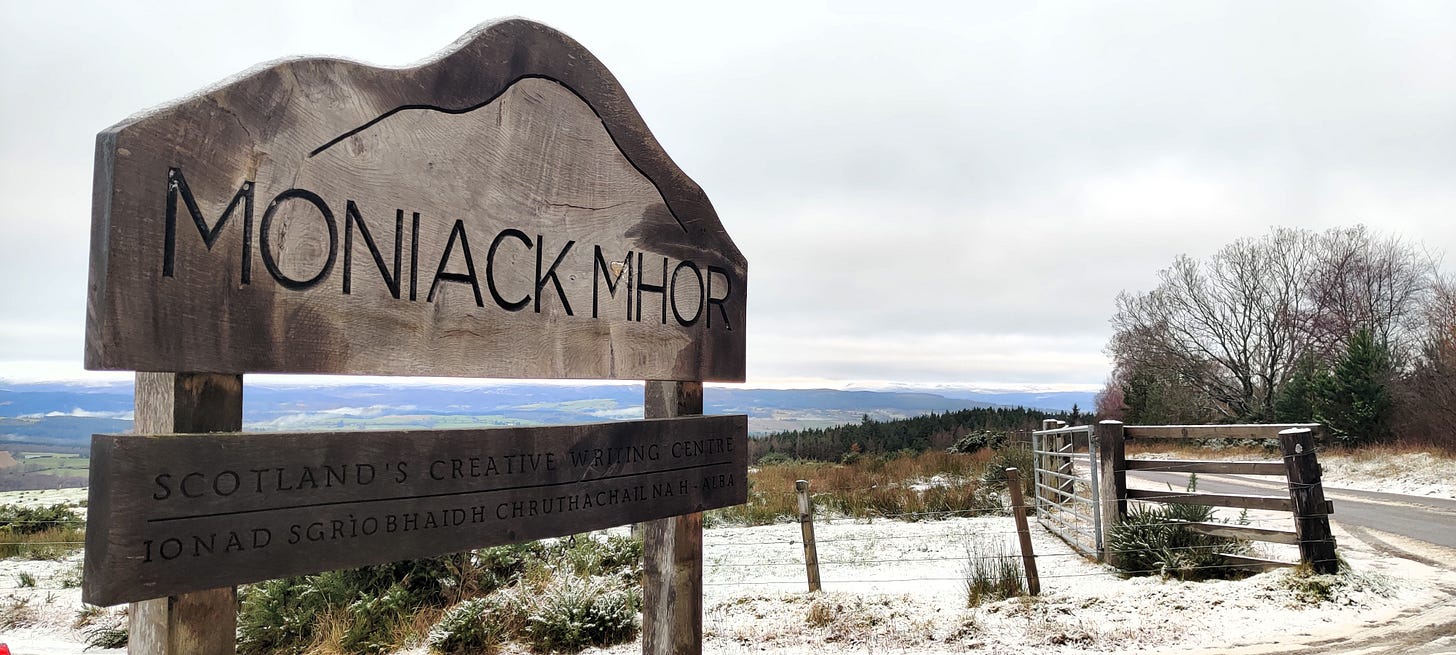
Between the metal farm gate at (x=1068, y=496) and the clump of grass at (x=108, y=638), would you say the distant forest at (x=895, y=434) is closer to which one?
the metal farm gate at (x=1068, y=496)

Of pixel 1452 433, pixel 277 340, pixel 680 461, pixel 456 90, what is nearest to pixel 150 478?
pixel 277 340

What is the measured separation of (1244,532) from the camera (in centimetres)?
768

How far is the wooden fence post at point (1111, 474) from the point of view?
834 centimetres

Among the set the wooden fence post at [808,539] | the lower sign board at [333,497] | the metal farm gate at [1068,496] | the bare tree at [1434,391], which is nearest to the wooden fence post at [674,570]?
the lower sign board at [333,497]

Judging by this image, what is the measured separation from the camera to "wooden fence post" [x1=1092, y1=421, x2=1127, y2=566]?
27.4 feet

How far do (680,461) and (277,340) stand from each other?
1648 millimetres

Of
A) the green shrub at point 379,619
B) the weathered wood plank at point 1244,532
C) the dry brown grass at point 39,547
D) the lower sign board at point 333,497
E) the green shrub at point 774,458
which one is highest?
the lower sign board at point 333,497

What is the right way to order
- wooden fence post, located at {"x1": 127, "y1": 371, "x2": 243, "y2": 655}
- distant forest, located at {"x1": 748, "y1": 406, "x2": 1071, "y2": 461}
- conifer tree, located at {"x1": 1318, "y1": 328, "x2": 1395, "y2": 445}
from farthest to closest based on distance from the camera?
distant forest, located at {"x1": 748, "y1": 406, "x2": 1071, "y2": 461}
conifer tree, located at {"x1": 1318, "y1": 328, "x2": 1395, "y2": 445}
wooden fence post, located at {"x1": 127, "y1": 371, "x2": 243, "y2": 655}

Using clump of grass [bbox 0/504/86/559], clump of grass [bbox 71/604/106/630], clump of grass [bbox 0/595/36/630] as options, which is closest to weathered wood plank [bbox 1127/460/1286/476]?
clump of grass [bbox 71/604/106/630]

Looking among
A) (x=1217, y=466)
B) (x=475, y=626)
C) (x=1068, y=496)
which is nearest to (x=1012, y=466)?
(x=1068, y=496)

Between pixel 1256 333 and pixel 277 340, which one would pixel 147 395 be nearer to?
pixel 277 340

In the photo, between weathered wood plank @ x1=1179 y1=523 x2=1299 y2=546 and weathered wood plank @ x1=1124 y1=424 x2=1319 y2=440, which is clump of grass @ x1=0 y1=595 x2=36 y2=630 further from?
weathered wood plank @ x1=1179 y1=523 x2=1299 y2=546

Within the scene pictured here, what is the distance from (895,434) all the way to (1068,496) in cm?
2155

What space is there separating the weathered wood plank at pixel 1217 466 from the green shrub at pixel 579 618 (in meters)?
5.44
